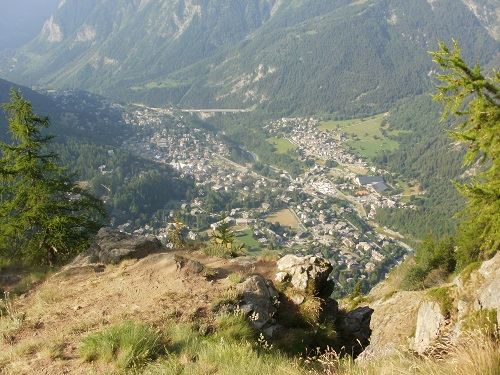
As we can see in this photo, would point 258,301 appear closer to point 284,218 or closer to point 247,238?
point 247,238

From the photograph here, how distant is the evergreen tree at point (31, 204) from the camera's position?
42.8ft

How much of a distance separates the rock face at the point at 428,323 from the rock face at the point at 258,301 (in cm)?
472

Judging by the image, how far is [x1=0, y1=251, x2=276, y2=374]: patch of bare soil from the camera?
18.0 ft

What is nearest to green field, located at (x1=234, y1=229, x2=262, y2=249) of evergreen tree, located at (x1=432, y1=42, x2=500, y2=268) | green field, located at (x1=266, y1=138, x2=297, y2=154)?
evergreen tree, located at (x1=432, y1=42, x2=500, y2=268)

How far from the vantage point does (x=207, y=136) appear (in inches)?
5955

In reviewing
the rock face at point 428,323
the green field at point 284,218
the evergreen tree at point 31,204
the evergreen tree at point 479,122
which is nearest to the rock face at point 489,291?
the evergreen tree at point 479,122

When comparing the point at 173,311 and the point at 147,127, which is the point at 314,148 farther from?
the point at 173,311

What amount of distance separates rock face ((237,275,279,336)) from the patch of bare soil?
54cm

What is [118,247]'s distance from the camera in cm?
1199

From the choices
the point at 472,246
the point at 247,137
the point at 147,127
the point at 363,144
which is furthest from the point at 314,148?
the point at 472,246

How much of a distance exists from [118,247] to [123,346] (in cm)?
731

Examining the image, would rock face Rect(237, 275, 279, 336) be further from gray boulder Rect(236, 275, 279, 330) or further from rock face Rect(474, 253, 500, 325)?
rock face Rect(474, 253, 500, 325)

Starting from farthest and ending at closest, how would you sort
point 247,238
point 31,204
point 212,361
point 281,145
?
point 281,145 < point 247,238 < point 31,204 < point 212,361

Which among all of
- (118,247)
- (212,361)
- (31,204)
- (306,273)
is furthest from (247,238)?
(212,361)
